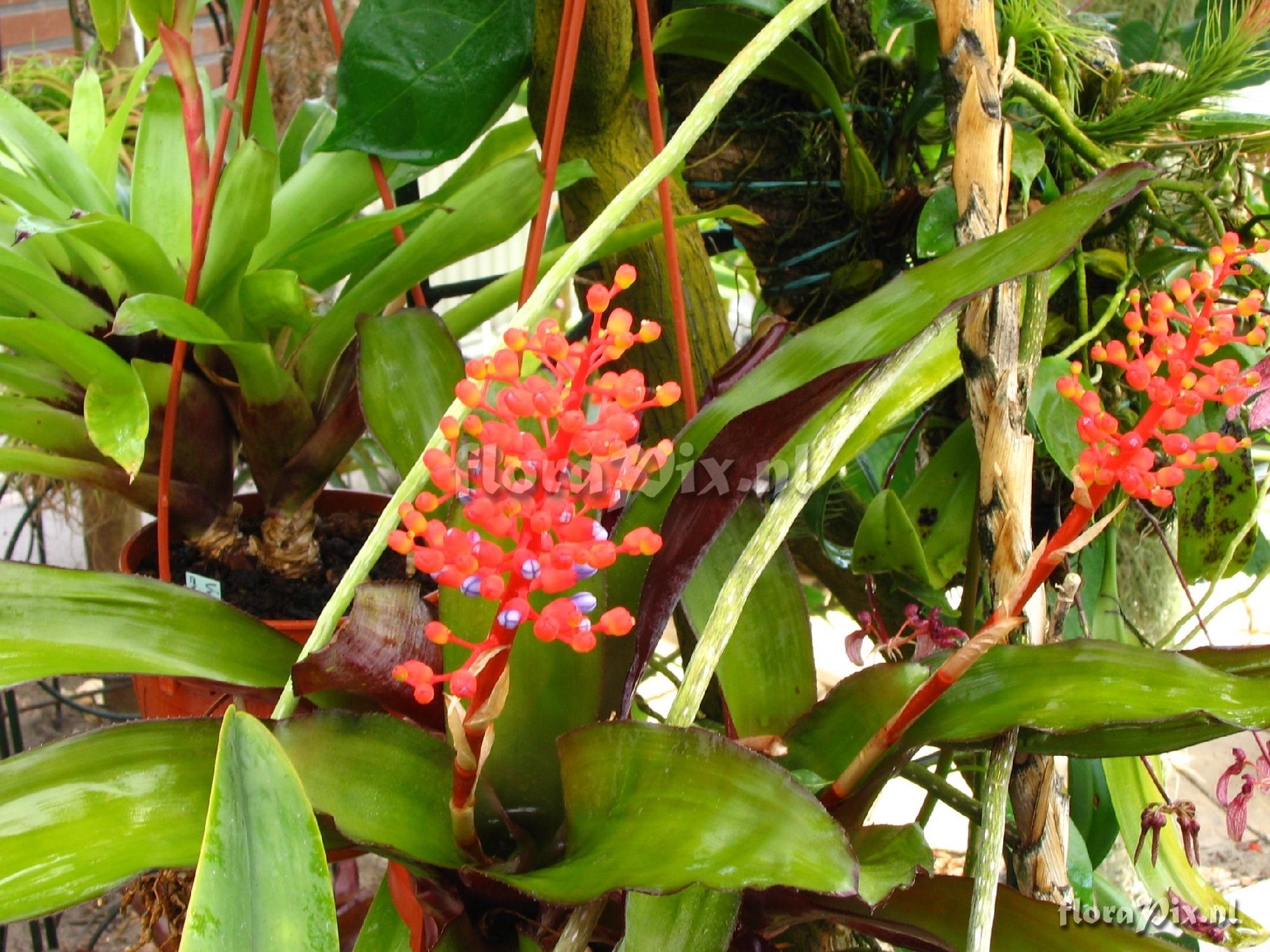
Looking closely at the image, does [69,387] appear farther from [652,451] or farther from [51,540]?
[51,540]

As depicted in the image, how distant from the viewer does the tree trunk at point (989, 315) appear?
379mm

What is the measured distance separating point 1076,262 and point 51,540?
1.97 meters

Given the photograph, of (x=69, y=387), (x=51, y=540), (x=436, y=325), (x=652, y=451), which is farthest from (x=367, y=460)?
(x=51, y=540)

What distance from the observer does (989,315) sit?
0.39 m

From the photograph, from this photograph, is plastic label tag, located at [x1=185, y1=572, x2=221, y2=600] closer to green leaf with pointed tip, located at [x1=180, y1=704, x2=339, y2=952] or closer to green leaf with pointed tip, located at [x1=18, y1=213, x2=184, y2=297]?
green leaf with pointed tip, located at [x1=18, y1=213, x2=184, y2=297]

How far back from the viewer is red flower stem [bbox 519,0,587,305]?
1.34 feet

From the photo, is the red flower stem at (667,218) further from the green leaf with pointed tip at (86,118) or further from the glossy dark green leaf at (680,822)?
the green leaf with pointed tip at (86,118)

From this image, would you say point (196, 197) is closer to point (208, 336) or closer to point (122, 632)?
point (208, 336)


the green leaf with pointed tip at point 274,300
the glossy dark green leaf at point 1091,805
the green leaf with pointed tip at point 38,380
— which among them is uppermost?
the green leaf with pointed tip at point 274,300

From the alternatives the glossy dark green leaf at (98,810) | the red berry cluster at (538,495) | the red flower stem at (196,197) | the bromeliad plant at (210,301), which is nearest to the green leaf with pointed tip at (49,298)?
the bromeliad plant at (210,301)

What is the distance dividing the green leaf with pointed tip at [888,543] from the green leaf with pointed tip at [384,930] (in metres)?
0.32

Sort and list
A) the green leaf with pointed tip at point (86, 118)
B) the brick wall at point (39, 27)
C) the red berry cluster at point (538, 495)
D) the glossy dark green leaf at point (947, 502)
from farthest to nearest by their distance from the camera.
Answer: the brick wall at point (39, 27), the green leaf with pointed tip at point (86, 118), the glossy dark green leaf at point (947, 502), the red berry cluster at point (538, 495)

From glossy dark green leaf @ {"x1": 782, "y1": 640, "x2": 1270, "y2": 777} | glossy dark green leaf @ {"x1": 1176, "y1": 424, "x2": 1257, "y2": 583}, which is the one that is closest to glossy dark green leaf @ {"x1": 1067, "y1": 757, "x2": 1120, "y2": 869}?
glossy dark green leaf @ {"x1": 1176, "y1": 424, "x2": 1257, "y2": 583}

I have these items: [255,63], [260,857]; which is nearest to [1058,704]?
[260,857]
